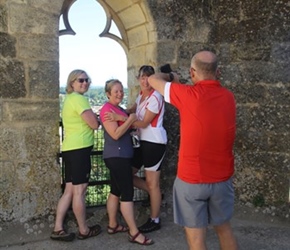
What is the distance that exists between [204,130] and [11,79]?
5.99ft

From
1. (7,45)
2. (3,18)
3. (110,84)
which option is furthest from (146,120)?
Result: (3,18)

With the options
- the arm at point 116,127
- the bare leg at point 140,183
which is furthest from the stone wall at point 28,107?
the bare leg at point 140,183

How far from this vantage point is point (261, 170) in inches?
164

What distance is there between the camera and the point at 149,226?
12.2 ft

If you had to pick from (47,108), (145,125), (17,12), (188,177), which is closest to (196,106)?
(188,177)

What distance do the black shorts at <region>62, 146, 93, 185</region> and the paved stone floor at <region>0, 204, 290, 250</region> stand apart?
0.55m

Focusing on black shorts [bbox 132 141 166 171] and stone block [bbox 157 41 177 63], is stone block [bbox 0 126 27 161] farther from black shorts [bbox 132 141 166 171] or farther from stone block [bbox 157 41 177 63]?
stone block [bbox 157 41 177 63]

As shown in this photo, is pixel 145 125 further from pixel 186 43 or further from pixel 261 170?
pixel 261 170

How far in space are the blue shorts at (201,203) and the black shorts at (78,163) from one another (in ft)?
3.51

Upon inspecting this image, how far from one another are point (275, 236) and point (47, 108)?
2.38 metres

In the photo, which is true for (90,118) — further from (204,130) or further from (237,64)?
(237,64)

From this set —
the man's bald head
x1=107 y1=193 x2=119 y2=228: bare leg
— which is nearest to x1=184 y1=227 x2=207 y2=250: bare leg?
the man's bald head

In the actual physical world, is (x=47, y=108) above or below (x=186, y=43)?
below

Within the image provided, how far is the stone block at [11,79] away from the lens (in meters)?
3.40
